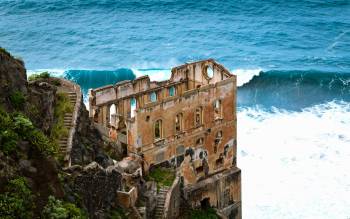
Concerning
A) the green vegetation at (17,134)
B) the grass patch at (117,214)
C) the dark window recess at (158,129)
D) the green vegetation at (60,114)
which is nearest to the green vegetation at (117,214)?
the grass patch at (117,214)

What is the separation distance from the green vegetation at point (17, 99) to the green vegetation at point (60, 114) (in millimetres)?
5257

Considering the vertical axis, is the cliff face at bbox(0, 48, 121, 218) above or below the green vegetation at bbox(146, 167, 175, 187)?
above

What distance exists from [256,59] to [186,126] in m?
50.4

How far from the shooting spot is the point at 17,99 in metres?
46.1

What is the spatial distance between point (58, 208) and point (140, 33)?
279ft

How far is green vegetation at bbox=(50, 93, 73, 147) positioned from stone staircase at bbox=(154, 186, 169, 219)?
8.28m

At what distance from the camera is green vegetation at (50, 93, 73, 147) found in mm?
53422

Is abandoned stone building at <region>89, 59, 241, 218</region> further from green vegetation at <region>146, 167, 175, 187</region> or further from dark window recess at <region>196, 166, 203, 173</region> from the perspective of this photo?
green vegetation at <region>146, 167, 175, 187</region>

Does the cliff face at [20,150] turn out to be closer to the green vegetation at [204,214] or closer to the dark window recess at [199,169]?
the green vegetation at [204,214]

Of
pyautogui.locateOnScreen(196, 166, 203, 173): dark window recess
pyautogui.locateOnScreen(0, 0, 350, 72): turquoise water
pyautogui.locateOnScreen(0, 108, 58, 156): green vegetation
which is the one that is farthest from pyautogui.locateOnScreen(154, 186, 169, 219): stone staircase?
pyautogui.locateOnScreen(0, 0, 350, 72): turquoise water

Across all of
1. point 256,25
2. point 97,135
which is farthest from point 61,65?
point 97,135

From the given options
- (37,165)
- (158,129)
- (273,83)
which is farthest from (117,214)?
(273,83)

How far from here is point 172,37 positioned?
4845 inches

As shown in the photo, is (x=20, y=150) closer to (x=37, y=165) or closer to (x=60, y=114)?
(x=37, y=165)
